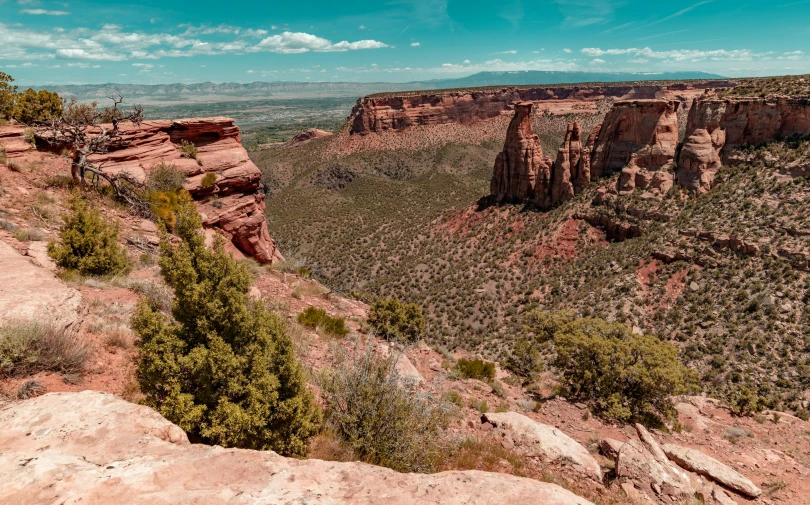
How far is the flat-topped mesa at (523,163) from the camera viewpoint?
151 ft

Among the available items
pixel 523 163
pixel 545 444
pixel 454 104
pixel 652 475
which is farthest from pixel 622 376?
pixel 454 104

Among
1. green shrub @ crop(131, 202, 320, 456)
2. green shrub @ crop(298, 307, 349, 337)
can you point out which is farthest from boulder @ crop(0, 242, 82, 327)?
green shrub @ crop(298, 307, 349, 337)

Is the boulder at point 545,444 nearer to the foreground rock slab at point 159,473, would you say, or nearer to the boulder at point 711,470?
the boulder at point 711,470

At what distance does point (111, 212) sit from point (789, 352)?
3235 centimetres

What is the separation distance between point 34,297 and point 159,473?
5419 mm

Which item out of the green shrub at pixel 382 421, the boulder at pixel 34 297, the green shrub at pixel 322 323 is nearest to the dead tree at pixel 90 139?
the green shrub at pixel 322 323

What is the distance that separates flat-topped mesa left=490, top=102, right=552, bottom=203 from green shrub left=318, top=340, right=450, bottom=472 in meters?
42.8

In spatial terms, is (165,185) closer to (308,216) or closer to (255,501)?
(255,501)

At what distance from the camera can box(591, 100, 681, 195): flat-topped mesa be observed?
36.4m

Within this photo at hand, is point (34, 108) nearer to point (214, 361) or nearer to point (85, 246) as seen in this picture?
point (85, 246)

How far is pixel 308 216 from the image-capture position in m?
62.7

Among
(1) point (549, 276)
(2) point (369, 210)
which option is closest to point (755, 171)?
(1) point (549, 276)

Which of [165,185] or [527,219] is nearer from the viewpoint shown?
[165,185]

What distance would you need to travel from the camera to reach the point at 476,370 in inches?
556
